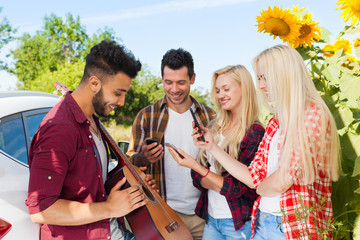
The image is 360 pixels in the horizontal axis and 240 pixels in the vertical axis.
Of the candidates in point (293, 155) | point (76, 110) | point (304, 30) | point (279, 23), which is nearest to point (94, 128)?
point (76, 110)

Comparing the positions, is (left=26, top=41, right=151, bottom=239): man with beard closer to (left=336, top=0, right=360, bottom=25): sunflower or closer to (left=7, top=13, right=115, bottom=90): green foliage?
(left=336, top=0, right=360, bottom=25): sunflower

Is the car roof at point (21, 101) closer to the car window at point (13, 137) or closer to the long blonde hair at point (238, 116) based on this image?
the car window at point (13, 137)

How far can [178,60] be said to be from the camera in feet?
10.9

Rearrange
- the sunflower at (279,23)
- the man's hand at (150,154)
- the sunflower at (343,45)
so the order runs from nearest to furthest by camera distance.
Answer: the sunflower at (279,23), the man's hand at (150,154), the sunflower at (343,45)

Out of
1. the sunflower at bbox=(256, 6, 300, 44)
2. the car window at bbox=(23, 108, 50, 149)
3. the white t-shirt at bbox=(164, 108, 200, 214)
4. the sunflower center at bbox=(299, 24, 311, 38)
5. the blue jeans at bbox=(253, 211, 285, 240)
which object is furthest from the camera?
the white t-shirt at bbox=(164, 108, 200, 214)

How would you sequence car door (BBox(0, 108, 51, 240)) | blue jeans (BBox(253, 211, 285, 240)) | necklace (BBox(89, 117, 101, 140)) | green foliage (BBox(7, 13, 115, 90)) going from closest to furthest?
1. car door (BBox(0, 108, 51, 240))
2. blue jeans (BBox(253, 211, 285, 240))
3. necklace (BBox(89, 117, 101, 140))
4. green foliage (BBox(7, 13, 115, 90))

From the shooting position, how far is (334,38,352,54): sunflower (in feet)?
10.1

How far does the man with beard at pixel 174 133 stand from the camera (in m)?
3.21

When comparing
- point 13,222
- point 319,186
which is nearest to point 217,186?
point 319,186

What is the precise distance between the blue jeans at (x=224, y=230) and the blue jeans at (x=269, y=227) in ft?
0.74

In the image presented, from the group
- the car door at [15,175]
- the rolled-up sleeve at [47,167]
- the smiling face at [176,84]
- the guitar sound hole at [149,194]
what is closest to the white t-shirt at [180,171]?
the smiling face at [176,84]

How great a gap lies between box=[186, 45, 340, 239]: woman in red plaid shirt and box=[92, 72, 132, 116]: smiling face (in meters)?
0.85

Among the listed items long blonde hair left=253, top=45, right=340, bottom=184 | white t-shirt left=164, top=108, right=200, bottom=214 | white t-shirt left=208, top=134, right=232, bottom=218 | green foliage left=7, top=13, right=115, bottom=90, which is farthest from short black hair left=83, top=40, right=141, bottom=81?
green foliage left=7, top=13, right=115, bottom=90

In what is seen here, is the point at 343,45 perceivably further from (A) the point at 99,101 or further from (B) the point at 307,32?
Answer: (A) the point at 99,101
